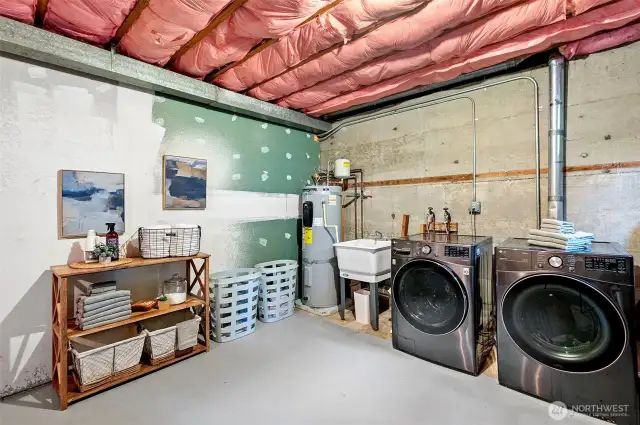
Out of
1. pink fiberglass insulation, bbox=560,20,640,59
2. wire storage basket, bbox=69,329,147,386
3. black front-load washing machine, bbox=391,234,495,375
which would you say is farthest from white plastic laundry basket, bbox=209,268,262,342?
pink fiberglass insulation, bbox=560,20,640,59

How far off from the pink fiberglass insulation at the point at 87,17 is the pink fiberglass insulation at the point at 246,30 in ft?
1.84

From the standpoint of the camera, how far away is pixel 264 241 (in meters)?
3.98

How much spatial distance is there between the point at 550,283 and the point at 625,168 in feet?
4.49

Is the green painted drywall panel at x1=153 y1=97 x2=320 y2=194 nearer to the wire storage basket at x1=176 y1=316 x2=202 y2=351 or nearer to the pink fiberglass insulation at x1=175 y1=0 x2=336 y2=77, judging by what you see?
the pink fiberglass insulation at x1=175 y1=0 x2=336 y2=77

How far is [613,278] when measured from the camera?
72.1 inches

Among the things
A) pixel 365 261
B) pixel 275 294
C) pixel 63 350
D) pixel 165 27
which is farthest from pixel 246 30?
pixel 275 294

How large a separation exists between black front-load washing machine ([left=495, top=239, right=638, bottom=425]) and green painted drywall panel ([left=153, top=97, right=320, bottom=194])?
2.82 meters

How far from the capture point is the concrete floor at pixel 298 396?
6.37 ft

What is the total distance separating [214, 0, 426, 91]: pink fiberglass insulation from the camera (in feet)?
6.29

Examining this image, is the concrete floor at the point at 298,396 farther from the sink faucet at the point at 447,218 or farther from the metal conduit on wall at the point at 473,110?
the metal conduit on wall at the point at 473,110

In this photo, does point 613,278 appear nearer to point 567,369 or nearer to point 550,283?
point 550,283

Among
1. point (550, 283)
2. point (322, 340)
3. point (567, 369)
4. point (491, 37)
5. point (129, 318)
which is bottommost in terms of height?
point (322, 340)

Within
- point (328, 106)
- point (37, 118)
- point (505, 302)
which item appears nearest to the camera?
point (505, 302)

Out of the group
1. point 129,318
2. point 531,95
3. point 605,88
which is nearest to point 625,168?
point 605,88
